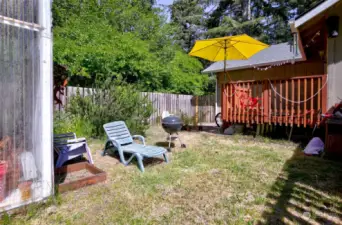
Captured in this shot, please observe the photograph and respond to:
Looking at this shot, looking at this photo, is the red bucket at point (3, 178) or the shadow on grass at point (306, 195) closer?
the red bucket at point (3, 178)

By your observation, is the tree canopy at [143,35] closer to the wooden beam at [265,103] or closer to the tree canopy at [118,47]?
the tree canopy at [118,47]

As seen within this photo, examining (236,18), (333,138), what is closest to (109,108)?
(333,138)

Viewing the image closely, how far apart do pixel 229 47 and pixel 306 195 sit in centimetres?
539

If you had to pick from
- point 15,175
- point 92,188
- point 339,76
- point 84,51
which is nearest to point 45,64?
point 15,175

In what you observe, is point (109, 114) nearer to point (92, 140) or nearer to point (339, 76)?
point (92, 140)

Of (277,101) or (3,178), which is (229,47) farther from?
(3,178)

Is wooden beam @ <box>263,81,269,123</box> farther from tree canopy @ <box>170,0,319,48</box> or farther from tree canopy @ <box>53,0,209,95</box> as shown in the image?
tree canopy @ <box>170,0,319,48</box>

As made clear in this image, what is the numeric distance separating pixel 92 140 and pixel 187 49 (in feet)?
53.1

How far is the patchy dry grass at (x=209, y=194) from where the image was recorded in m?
2.26

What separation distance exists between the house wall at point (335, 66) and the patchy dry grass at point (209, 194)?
165 centimetres

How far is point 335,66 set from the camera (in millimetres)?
4863

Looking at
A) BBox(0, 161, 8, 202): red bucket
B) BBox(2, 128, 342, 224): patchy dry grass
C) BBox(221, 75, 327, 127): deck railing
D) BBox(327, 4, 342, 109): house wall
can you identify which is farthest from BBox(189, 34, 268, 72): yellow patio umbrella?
BBox(0, 161, 8, 202): red bucket

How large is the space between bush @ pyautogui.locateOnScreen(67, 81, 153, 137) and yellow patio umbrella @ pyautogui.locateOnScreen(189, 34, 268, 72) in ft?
Answer: 8.61

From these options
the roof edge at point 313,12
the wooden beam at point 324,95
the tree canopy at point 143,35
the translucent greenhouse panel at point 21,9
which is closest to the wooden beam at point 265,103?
the wooden beam at point 324,95
